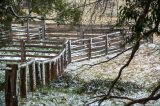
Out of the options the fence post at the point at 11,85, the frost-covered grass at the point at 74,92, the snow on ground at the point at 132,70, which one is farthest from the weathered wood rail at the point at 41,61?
the snow on ground at the point at 132,70

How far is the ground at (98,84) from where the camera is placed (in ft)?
36.5

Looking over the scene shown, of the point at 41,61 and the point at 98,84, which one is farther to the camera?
the point at 98,84

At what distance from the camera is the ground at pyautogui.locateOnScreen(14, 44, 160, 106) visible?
11.1 m

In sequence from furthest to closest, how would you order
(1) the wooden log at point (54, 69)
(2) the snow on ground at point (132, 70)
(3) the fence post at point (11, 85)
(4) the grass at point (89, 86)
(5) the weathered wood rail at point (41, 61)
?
(2) the snow on ground at point (132, 70) < (1) the wooden log at point (54, 69) < (4) the grass at point (89, 86) < (5) the weathered wood rail at point (41, 61) < (3) the fence post at point (11, 85)

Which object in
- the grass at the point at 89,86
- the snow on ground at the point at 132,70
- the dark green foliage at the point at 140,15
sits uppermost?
→ the dark green foliage at the point at 140,15

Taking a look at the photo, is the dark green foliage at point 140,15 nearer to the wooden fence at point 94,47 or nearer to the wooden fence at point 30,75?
the wooden fence at point 30,75

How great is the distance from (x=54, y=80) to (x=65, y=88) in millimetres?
1020

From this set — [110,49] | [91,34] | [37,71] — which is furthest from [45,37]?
[37,71]

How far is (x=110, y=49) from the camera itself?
2242 cm

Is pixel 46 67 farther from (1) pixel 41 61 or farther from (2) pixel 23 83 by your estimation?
(2) pixel 23 83

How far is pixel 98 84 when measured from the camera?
1395cm

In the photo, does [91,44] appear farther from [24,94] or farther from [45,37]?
→ [24,94]

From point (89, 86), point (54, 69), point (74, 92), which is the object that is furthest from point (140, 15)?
point (54, 69)

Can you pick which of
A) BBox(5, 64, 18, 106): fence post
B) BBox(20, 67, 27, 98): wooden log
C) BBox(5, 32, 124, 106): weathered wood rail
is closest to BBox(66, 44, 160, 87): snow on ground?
BBox(5, 32, 124, 106): weathered wood rail
